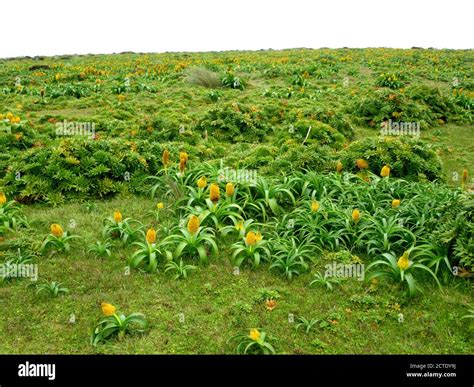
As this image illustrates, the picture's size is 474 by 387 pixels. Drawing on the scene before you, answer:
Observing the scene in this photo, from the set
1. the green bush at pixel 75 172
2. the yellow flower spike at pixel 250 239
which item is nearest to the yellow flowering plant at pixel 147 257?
the yellow flower spike at pixel 250 239

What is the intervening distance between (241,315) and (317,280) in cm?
105

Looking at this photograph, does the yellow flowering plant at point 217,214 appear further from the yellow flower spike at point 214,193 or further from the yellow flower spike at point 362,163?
the yellow flower spike at point 362,163

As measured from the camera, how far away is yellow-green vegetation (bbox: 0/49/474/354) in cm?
461

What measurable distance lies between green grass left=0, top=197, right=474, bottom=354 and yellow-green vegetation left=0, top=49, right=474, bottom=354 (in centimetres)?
2

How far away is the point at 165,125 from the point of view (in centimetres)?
1069

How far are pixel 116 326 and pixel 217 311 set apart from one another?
41.6 inches

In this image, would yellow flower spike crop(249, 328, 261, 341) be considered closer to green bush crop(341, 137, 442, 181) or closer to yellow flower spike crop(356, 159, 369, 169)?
yellow flower spike crop(356, 159, 369, 169)

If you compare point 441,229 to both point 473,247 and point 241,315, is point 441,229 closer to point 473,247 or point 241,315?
point 473,247

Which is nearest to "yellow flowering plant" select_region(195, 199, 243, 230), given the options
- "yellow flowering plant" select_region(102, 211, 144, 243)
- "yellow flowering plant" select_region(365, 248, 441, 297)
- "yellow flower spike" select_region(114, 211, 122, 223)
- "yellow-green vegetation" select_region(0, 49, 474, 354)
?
"yellow-green vegetation" select_region(0, 49, 474, 354)

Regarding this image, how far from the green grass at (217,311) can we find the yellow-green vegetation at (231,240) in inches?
0.8

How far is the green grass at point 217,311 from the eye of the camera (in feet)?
14.5

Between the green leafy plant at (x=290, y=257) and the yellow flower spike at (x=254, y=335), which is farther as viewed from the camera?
the green leafy plant at (x=290, y=257)

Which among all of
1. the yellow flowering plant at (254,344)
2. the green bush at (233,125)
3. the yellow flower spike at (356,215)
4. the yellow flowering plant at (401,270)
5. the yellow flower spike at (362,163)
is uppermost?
the green bush at (233,125)

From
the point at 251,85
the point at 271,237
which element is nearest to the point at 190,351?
the point at 271,237
